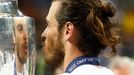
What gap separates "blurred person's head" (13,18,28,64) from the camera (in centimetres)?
118

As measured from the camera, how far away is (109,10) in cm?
131

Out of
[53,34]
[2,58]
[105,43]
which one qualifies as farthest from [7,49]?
[105,43]

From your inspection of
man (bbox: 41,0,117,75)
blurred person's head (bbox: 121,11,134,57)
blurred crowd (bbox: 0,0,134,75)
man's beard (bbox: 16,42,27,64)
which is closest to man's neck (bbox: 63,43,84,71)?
man (bbox: 41,0,117,75)

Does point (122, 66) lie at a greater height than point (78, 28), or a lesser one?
lesser

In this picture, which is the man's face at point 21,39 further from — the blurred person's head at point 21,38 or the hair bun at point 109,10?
the hair bun at point 109,10

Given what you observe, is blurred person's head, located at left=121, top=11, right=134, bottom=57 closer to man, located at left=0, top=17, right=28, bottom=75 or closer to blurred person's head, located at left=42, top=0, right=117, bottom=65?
blurred person's head, located at left=42, top=0, right=117, bottom=65

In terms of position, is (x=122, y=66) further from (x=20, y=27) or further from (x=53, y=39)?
(x=20, y=27)

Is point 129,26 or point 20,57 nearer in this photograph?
point 20,57

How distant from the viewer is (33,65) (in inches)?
49.1

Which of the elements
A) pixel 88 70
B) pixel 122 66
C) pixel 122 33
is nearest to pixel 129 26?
pixel 122 66

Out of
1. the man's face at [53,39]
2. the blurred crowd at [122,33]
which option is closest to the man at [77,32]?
the man's face at [53,39]

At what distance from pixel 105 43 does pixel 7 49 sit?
275mm

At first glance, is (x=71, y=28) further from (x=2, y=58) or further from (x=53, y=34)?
(x=2, y=58)

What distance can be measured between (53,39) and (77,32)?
0.22ft
